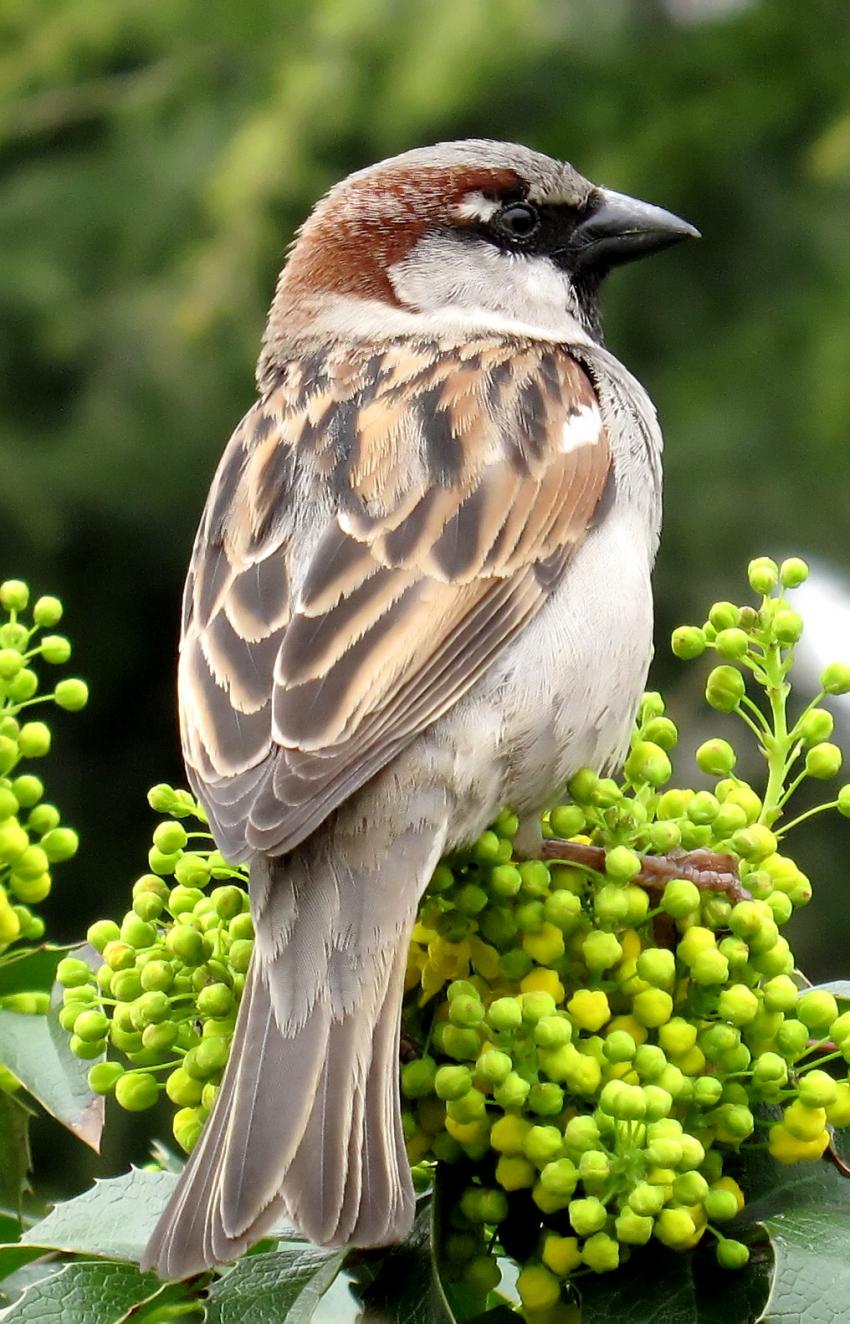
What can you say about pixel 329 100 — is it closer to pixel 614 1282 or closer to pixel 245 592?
pixel 245 592

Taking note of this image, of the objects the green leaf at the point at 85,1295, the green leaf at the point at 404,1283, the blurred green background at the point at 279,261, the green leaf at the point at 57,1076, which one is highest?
the blurred green background at the point at 279,261

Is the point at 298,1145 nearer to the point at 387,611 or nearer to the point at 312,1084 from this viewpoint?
the point at 312,1084

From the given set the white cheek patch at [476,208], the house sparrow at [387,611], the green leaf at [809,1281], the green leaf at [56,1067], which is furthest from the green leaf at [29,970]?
the white cheek patch at [476,208]

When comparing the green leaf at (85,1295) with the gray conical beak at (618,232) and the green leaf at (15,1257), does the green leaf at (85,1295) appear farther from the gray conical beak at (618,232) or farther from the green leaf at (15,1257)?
the gray conical beak at (618,232)

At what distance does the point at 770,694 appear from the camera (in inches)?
72.2

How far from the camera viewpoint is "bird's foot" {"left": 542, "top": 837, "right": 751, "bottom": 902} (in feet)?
5.55

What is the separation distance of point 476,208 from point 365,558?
3.50 ft

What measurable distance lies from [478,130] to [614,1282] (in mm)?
6623

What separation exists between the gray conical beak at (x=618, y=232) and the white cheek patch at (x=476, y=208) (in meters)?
0.15

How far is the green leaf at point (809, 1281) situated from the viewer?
4.81 ft

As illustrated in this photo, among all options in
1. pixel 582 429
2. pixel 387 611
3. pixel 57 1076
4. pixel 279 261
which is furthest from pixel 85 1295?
pixel 279 261

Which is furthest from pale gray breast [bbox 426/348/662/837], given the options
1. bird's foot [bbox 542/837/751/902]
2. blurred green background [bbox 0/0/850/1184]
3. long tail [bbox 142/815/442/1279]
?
blurred green background [bbox 0/0/850/1184]

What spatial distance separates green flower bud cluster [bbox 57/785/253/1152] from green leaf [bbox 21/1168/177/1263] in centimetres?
8

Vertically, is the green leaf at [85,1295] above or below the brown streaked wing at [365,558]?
below
